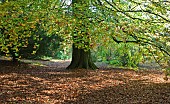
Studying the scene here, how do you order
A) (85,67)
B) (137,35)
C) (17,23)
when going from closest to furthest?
(137,35) → (17,23) → (85,67)

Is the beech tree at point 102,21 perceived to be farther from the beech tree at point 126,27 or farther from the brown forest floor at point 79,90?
the brown forest floor at point 79,90

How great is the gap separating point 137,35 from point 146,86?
20.7 feet

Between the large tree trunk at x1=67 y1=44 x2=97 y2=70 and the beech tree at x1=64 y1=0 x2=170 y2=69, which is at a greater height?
the beech tree at x1=64 y1=0 x2=170 y2=69

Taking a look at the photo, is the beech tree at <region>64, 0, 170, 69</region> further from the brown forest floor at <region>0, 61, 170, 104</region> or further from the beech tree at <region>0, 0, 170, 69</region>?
the brown forest floor at <region>0, 61, 170, 104</region>

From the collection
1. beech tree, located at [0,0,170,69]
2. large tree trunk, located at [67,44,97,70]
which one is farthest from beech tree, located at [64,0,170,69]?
large tree trunk, located at [67,44,97,70]

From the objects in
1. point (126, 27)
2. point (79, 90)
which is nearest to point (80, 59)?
point (79, 90)

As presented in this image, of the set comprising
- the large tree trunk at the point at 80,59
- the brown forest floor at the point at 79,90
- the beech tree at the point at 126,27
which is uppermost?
the beech tree at the point at 126,27

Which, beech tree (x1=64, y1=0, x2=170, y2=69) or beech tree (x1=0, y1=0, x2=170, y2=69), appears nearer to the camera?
beech tree (x1=64, y1=0, x2=170, y2=69)

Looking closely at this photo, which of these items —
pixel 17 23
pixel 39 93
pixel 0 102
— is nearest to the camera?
pixel 17 23

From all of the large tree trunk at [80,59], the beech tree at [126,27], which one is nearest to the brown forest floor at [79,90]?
the large tree trunk at [80,59]

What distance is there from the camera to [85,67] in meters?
15.0

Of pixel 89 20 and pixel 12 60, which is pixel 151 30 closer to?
pixel 89 20

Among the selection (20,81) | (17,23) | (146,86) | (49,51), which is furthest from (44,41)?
(17,23)

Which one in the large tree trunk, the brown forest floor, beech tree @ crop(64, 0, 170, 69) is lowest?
the brown forest floor
